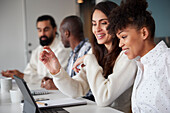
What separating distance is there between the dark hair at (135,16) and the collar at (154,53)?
8 cm

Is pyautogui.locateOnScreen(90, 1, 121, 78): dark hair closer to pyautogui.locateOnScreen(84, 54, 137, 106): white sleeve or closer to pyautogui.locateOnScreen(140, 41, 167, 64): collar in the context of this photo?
pyautogui.locateOnScreen(84, 54, 137, 106): white sleeve

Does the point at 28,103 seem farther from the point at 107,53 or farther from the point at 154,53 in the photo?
the point at 107,53

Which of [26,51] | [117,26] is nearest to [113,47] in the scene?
[117,26]

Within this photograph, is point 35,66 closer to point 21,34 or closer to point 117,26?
point 21,34

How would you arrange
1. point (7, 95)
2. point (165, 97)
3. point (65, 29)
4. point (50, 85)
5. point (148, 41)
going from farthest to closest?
1. point (65, 29)
2. point (50, 85)
3. point (7, 95)
4. point (148, 41)
5. point (165, 97)

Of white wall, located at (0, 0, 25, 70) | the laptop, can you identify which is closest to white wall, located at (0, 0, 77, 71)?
white wall, located at (0, 0, 25, 70)

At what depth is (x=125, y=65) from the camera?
137 centimetres

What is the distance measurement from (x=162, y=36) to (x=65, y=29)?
113 cm

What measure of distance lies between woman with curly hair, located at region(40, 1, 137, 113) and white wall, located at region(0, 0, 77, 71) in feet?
11.2

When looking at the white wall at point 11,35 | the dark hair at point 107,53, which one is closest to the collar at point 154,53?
the dark hair at point 107,53

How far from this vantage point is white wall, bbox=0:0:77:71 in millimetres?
4793

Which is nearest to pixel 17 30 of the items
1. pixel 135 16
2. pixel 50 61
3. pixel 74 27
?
pixel 74 27

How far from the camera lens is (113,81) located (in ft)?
4.39

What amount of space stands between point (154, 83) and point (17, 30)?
4.24m
